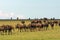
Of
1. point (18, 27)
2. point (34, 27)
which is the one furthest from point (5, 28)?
point (34, 27)

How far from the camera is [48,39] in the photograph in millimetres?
26797

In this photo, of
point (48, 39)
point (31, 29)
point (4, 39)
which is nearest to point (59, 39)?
point (48, 39)

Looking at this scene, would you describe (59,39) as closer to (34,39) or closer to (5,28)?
(34,39)

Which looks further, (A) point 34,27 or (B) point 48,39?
(A) point 34,27

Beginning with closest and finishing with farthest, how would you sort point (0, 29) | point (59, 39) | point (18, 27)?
1. point (59, 39)
2. point (0, 29)
3. point (18, 27)

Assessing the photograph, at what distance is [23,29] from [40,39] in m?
14.1

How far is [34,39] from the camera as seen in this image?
88.6 feet

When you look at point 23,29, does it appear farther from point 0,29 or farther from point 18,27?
point 0,29

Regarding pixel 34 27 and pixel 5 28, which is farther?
pixel 34 27

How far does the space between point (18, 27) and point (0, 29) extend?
18.0ft

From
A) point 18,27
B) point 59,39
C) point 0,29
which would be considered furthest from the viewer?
point 18,27

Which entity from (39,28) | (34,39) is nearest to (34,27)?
(39,28)

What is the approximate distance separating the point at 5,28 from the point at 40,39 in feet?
33.7

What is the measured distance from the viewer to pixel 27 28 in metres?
40.5
